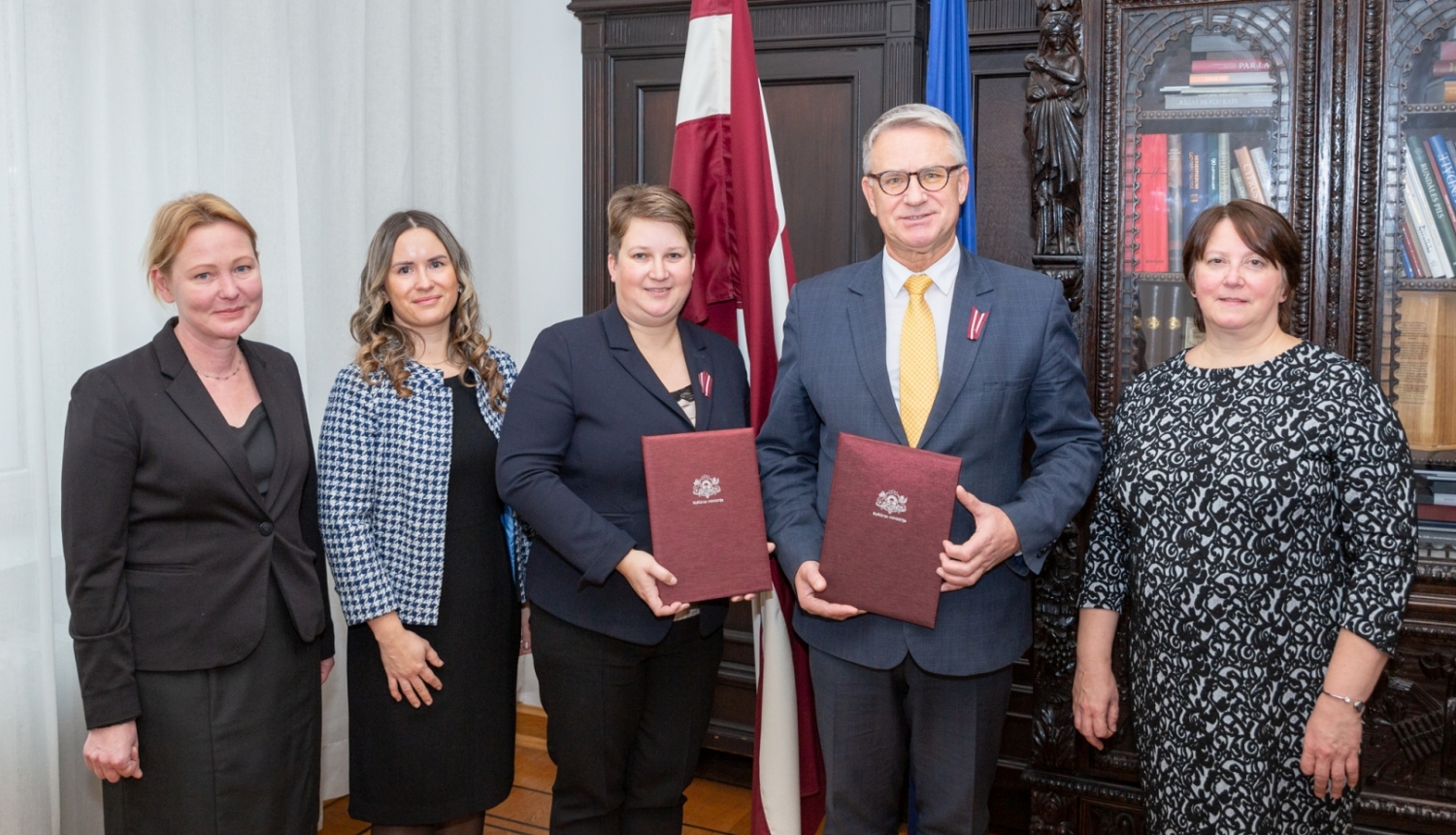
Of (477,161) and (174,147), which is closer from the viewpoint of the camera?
(174,147)

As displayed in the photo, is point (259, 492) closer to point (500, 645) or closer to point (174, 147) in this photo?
point (500, 645)

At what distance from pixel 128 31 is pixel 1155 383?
2.17 meters

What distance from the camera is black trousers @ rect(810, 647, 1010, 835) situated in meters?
1.85

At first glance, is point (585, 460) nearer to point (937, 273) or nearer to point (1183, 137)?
point (937, 273)

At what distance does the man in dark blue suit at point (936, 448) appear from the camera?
71.9 inches

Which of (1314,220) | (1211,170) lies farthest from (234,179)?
(1314,220)

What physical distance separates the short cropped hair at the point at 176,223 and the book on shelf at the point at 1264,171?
6.87 feet

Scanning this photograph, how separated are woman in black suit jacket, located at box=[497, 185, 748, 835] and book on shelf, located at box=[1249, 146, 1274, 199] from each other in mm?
1297

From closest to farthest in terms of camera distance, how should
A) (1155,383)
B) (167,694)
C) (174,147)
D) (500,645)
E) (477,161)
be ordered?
1. (167,694)
2. (1155,383)
3. (500,645)
4. (174,147)
5. (477,161)

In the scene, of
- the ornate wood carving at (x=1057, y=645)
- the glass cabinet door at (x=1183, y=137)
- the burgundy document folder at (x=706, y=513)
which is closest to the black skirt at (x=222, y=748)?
the burgundy document folder at (x=706, y=513)

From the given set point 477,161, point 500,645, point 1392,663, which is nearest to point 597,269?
point 477,161

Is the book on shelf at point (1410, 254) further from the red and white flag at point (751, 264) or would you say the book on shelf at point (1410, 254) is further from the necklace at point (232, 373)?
the necklace at point (232, 373)

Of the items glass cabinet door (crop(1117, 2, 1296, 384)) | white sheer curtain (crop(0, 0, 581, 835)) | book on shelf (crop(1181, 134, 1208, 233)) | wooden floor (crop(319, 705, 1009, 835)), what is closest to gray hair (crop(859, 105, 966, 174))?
glass cabinet door (crop(1117, 2, 1296, 384))

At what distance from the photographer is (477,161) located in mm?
3312
